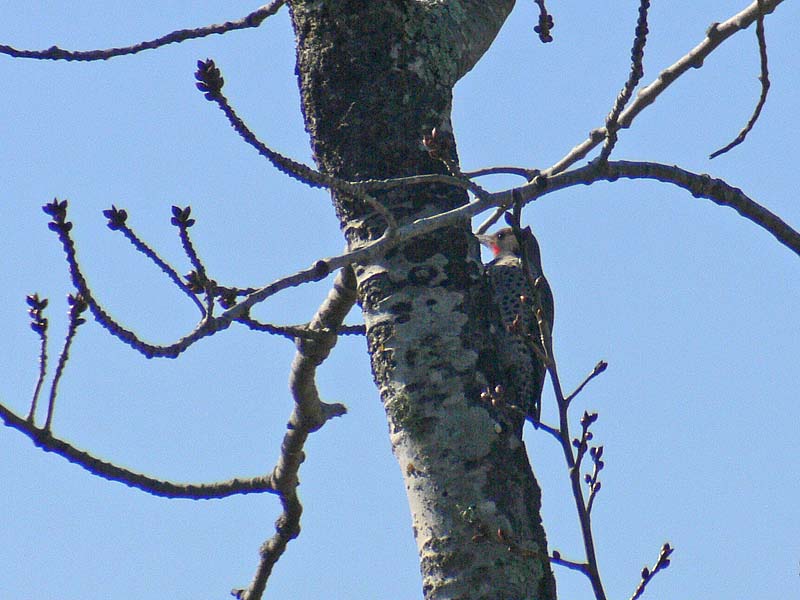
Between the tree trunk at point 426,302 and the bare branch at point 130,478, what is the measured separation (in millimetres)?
1037

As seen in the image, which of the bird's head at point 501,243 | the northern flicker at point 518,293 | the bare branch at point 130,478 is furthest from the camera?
the bird's head at point 501,243

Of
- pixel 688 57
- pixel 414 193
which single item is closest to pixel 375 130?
pixel 414 193

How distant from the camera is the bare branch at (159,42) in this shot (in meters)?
4.63

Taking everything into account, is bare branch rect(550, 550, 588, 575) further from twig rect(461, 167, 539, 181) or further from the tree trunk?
twig rect(461, 167, 539, 181)

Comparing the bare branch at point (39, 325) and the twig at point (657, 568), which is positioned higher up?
the bare branch at point (39, 325)

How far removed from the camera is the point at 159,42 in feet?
15.9

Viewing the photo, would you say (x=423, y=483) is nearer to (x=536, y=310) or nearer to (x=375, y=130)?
(x=536, y=310)

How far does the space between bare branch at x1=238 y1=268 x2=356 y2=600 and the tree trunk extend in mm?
522

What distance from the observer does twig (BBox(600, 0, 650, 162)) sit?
9.75 feet

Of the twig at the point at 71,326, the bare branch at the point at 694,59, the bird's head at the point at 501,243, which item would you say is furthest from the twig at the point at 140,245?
the bird's head at the point at 501,243

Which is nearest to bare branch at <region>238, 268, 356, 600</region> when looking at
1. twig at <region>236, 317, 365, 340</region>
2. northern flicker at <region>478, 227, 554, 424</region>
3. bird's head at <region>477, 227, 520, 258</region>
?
twig at <region>236, 317, 365, 340</region>

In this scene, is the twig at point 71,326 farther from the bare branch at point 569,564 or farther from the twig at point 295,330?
the bare branch at point 569,564

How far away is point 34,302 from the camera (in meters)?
3.38

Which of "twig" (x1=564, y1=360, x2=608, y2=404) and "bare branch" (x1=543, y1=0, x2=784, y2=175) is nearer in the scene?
"twig" (x1=564, y1=360, x2=608, y2=404)
